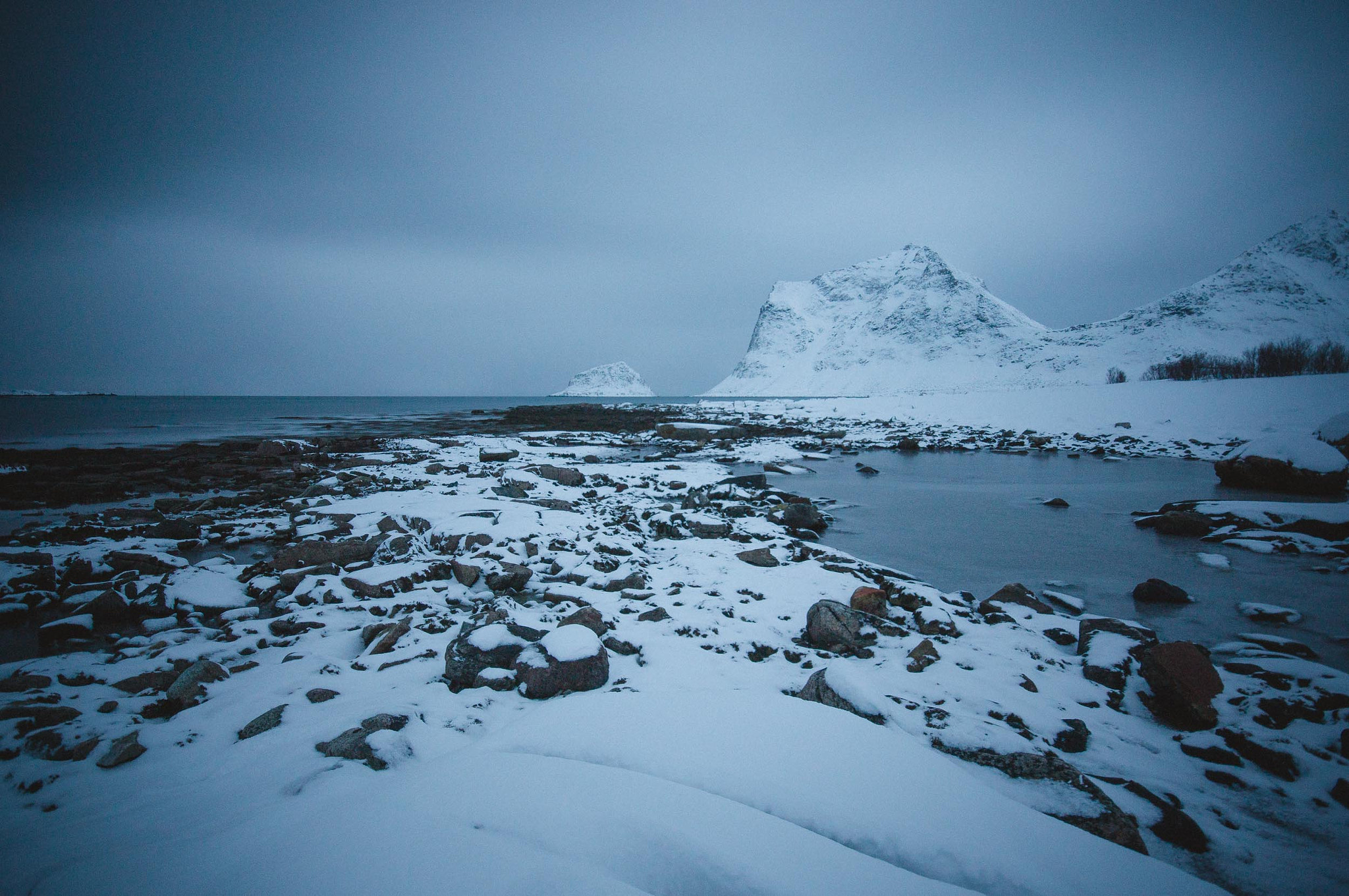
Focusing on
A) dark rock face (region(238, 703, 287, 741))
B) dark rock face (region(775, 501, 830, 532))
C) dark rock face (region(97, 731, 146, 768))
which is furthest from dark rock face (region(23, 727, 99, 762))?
dark rock face (region(775, 501, 830, 532))

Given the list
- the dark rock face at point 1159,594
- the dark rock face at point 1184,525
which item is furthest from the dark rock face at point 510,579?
the dark rock face at point 1184,525

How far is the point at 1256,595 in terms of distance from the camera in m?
6.00

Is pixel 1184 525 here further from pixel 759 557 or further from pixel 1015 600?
pixel 759 557

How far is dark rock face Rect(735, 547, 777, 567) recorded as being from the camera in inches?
271

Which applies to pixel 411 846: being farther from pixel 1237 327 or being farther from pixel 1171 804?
pixel 1237 327

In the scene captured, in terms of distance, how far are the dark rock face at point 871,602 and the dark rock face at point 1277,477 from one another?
14603 mm

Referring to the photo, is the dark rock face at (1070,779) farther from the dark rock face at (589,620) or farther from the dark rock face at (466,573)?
the dark rock face at (466,573)

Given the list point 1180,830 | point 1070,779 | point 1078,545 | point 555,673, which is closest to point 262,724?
point 555,673

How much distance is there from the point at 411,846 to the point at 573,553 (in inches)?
196

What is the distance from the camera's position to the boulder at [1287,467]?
11258 mm

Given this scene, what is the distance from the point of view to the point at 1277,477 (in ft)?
39.7

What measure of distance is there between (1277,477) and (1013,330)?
4397 inches

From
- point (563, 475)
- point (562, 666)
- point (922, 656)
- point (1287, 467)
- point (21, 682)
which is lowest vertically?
point (21, 682)

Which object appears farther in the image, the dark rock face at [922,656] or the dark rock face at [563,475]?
the dark rock face at [563,475]
